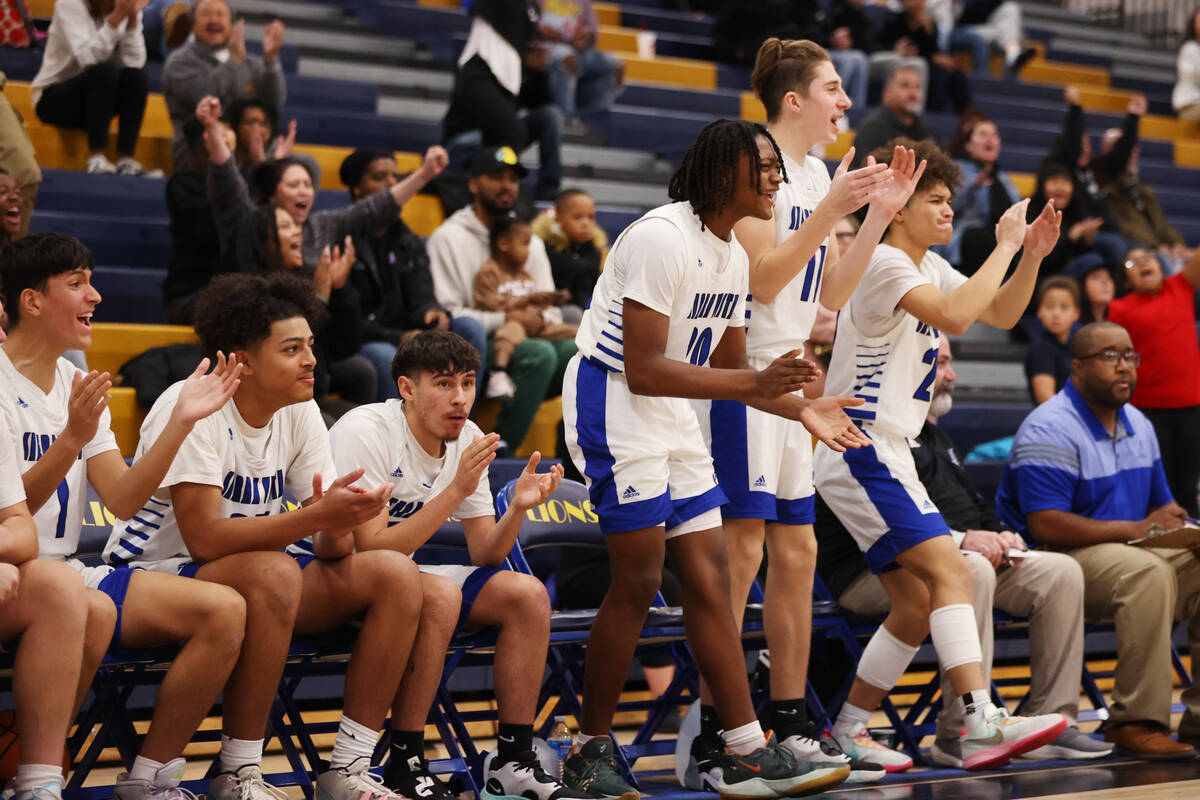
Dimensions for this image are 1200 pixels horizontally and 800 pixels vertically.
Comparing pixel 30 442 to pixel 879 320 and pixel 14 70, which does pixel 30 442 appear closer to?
pixel 879 320

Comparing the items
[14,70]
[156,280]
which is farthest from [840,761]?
[14,70]

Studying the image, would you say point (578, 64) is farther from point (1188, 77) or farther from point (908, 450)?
point (1188, 77)

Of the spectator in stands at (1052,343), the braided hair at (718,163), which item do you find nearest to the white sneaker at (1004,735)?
the braided hair at (718,163)

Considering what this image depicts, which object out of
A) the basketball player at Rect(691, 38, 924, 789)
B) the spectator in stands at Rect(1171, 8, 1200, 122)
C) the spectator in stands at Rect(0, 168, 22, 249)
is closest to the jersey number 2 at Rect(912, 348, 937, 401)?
the basketball player at Rect(691, 38, 924, 789)

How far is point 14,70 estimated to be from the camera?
7867mm

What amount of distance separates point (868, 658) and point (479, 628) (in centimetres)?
140

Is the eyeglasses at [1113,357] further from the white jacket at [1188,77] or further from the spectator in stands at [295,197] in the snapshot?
the white jacket at [1188,77]

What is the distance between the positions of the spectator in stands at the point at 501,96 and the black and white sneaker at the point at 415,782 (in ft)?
15.7

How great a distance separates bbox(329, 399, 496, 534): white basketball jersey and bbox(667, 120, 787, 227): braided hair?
0.94 meters

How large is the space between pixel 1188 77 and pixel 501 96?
7534mm

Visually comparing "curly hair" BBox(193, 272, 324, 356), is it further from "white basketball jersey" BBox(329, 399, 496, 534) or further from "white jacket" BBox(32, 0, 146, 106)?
"white jacket" BBox(32, 0, 146, 106)

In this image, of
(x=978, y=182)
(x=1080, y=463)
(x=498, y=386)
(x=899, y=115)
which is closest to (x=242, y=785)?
(x=498, y=386)

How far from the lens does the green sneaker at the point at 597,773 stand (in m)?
3.89

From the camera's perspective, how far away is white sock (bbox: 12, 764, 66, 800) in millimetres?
3281
